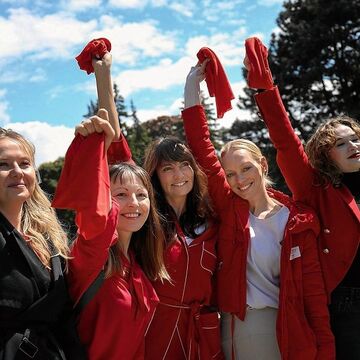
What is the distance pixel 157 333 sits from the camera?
10.7 ft

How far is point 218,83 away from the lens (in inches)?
151

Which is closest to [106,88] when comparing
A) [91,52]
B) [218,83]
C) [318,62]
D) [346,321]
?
[91,52]

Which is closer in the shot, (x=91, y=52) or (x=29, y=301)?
(x=29, y=301)

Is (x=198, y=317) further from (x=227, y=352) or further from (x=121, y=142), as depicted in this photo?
(x=121, y=142)

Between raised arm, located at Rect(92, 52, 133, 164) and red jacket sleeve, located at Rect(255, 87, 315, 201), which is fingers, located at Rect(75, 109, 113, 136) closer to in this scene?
raised arm, located at Rect(92, 52, 133, 164)

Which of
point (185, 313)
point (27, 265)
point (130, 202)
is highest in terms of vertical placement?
point (130, 202)

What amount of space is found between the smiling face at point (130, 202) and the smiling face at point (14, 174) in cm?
60

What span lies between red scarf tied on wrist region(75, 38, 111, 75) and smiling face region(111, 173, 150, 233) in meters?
0.76

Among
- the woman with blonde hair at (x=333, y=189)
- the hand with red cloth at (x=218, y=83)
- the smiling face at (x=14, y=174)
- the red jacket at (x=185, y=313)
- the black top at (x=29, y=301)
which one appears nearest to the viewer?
the black top at (x=29, y=301)

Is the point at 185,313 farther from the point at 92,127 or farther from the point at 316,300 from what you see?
the point at 92,127

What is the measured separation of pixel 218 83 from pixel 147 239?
4.45 feet

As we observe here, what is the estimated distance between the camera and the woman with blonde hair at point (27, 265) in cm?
242

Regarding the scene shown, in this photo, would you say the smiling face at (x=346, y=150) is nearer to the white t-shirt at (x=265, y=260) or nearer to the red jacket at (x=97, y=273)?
the white t-shirt at (x=265, y=260)

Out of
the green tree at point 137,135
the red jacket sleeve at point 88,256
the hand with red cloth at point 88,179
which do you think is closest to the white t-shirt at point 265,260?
the red jacket sleeve at point 88,256
